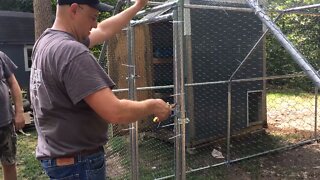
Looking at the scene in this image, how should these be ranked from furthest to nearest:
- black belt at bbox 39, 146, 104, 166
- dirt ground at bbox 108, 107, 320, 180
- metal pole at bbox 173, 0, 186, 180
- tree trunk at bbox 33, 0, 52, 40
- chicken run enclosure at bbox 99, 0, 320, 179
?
tree trunk at bbox 33, 0, 52, 40 → chicken run enclosure at bbox 99, 0, 320, 179 → dirt ground at bbox 108, 107, 320, 180 → metal pole at bbox 173, 0, 186, 180 → black belt at bbox 39, 146, 104, 166

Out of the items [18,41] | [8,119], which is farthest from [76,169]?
[18,41]

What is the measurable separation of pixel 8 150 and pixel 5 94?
0.57 m

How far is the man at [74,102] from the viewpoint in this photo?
1743mm

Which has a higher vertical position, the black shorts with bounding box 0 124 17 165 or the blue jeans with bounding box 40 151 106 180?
the blue jeans with bounding box 40 151 106 180

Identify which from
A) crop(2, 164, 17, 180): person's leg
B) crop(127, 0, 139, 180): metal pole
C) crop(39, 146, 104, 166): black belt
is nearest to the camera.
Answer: crop(39, 146, 104, 166): black belt

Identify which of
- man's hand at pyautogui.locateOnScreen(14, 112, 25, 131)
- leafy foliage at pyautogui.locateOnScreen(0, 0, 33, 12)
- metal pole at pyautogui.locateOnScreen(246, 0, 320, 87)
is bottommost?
man's hand at pyautogui.locateOnScreen(14, 112, 25, 131)

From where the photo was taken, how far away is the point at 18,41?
12414 mm

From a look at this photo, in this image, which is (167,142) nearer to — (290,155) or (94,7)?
(290,155)

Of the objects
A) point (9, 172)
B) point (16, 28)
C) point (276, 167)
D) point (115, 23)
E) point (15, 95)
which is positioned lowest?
point (276, 167)

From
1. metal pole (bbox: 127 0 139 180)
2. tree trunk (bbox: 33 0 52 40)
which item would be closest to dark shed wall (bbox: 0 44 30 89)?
tree trunk (bbox: 33 0 52 40)

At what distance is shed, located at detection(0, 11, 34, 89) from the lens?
12.1 metres

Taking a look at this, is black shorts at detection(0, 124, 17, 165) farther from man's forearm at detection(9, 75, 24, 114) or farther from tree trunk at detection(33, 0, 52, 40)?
tree trunk at detection(33, 0, 52, 40)

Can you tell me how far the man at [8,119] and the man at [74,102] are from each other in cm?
198

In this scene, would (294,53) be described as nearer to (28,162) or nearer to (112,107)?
(112,107)
